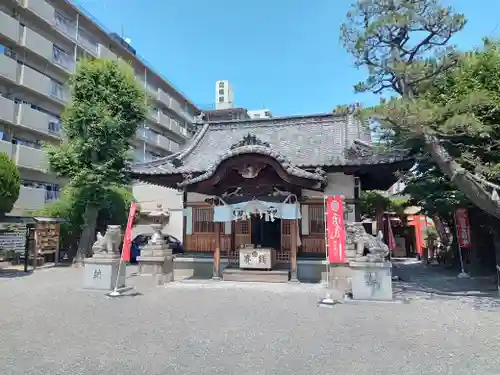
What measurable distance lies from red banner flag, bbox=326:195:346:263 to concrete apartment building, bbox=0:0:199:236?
14084mm

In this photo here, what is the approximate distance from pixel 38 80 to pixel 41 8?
18.3 ft

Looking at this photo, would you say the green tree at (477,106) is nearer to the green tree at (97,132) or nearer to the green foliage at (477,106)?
the green foliage at (477,106)

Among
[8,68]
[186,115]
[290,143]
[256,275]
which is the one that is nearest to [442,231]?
[290,143]

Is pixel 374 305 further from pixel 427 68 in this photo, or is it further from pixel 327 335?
pixel 427 68

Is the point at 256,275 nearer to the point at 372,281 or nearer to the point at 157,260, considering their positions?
the point at 157,260

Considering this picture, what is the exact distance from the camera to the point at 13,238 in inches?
820

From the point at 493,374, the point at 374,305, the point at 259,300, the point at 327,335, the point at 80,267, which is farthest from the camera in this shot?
the point at 80,267

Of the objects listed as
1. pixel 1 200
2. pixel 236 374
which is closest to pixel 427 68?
pixel 236 374

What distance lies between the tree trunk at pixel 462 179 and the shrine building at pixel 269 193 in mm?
2063

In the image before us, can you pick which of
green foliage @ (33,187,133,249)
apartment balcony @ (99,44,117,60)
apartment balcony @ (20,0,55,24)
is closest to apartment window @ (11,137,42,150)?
green foliage @ (33,187,133,249)

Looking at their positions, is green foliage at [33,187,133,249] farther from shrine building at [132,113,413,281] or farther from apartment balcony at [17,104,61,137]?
apartment balcony at [17,104,61,137]

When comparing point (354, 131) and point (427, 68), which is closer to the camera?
point (427, 68)

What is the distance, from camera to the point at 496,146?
10.6 metres

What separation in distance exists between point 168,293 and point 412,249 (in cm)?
2216
